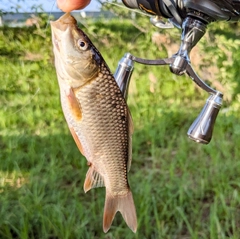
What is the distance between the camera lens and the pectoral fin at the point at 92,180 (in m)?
0.79

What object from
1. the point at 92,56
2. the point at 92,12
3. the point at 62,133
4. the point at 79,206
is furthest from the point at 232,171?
the point at 92,12

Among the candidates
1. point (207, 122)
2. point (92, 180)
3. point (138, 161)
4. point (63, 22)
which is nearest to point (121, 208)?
point (92, 180)

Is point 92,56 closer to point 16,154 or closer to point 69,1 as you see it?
point 69,1

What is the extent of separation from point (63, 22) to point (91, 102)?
13 centimetres

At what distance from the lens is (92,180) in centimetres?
81

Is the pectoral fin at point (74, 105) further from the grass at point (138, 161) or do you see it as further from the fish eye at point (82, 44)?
the grass at point (138, 161)

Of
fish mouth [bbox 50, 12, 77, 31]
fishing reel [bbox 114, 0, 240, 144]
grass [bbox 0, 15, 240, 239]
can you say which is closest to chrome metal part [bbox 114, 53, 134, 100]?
fishing reel [bbox 114, 0, 240, 144]

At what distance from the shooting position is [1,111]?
2.92m

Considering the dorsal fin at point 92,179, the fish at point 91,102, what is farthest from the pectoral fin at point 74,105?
the dorsal fin at point 92,179

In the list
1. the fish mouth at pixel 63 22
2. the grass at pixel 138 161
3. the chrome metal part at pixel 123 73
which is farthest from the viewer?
the grass at pixel 138 161

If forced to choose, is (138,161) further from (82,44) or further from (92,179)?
(82,44)

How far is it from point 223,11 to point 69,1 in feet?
0.91

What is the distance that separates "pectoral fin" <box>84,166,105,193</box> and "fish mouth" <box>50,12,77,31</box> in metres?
0.24

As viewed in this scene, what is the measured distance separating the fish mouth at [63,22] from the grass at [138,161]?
1.09 metres
